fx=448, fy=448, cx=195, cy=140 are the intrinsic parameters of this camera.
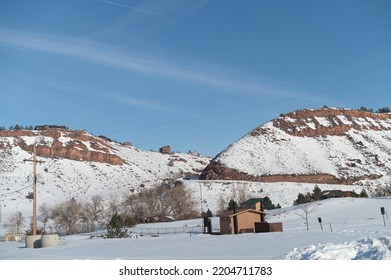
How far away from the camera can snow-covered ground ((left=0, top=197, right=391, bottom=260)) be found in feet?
42.1

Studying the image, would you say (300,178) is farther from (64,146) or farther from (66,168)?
(64,146)

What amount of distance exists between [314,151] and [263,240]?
305ft

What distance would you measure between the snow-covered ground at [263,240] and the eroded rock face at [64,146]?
6668cm

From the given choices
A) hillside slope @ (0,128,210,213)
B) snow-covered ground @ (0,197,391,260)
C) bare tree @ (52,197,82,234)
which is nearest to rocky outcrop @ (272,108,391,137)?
hillside slope @ (0,128,210,213)

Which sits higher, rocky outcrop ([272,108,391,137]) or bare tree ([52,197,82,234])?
rocky outcrop ([272,108,391,137])

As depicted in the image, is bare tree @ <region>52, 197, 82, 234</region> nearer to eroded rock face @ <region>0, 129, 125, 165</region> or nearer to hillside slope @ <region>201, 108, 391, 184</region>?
hillside slope @ <region>201, 108, 391, 184</region>

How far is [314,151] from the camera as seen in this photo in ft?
366

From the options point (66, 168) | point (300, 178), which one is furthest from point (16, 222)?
point (300, 178)

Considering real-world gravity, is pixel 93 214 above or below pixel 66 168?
below

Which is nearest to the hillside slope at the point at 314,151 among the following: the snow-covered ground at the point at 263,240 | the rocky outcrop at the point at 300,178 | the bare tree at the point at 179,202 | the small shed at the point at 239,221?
the rocky outcrop at the point at 300,178

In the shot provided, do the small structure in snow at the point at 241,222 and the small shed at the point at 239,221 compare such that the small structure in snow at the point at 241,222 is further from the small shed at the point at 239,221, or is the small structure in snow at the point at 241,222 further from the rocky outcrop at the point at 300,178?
the rocky outcrop at the point at 300,178

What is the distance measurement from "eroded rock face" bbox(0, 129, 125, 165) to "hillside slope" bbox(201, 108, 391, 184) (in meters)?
32.7
